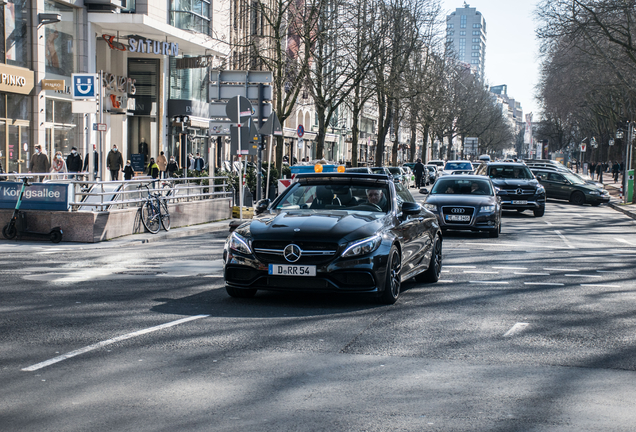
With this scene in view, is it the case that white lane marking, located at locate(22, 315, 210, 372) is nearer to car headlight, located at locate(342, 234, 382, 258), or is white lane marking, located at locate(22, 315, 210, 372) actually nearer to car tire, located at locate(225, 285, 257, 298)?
car tire, located at locate(225, 285, 257, 298)

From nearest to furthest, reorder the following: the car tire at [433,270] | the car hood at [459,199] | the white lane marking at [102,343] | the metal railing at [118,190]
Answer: the white lane marking at [102,343]
the car tire at [433,270]
the metal railing at [118,190]
the car hood at [459,199]

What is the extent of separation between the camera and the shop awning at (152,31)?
33.7 metres

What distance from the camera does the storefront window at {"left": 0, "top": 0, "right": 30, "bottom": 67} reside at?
92.7 ft

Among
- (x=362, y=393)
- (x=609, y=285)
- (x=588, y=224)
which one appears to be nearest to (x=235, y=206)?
(x=588, y=224)

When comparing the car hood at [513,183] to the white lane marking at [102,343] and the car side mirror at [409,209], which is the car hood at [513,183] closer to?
the car side mirror at [409,209]

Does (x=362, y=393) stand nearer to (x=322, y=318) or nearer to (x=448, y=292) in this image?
(x=322, y=318)

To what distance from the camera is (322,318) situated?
8125 mm

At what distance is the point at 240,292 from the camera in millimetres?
9258

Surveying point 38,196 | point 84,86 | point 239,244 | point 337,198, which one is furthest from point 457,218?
point 239,244

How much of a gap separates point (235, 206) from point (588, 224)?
417 inches

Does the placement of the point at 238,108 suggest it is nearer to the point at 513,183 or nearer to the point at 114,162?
the point at 513,183

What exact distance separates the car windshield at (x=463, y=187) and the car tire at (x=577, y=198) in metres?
18.7

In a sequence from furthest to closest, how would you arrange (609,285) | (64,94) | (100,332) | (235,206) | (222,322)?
(64,94), (235,206), (609,285), (222,322), (100,332)

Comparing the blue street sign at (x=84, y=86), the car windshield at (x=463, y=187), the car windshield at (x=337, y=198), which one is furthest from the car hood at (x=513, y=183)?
the car windshield at (x=337, y=198)
